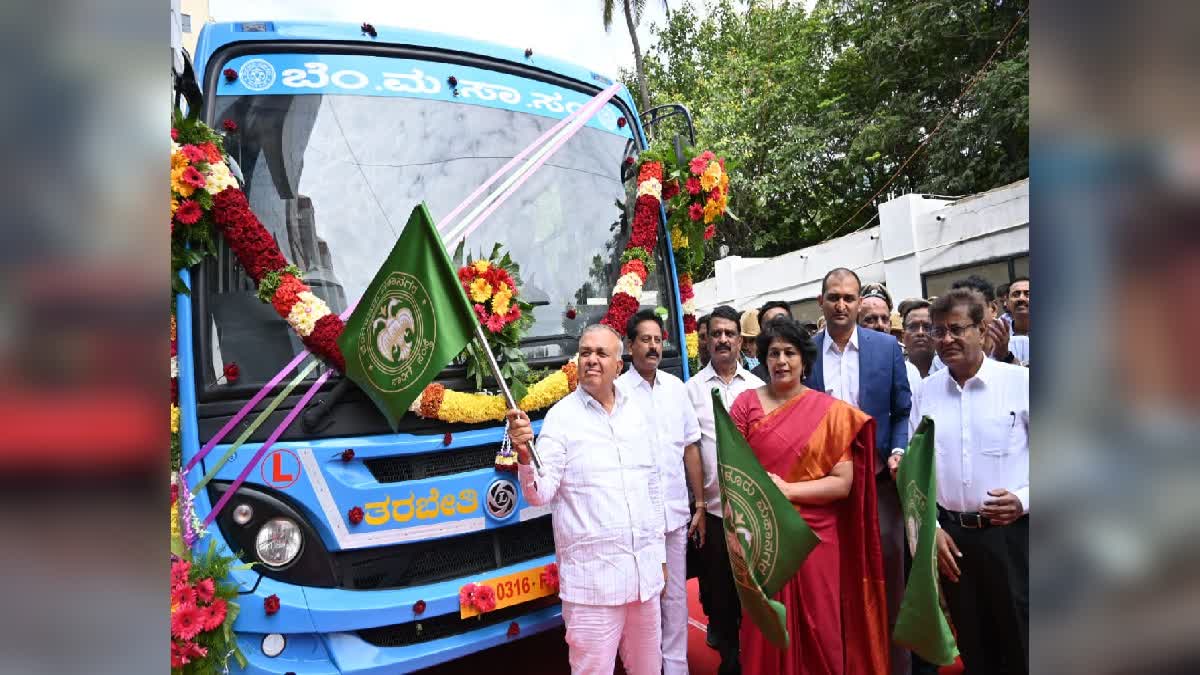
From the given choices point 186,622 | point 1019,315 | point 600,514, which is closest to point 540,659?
point 600,514

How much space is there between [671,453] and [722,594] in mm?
910

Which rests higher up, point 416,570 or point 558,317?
point 558,317

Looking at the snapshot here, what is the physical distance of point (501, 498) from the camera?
3.38 meters

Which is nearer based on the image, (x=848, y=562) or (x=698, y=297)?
(x=848, y=562)

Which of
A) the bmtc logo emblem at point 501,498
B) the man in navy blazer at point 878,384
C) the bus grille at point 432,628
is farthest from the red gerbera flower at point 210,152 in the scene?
the man in navy blazer at point 878,384

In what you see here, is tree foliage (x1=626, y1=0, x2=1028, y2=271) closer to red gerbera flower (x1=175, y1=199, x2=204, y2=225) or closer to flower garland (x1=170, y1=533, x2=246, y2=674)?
red gerbera flower (x1=175, y1=199, x2=204, y2=225)

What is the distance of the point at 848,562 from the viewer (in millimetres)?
3377
